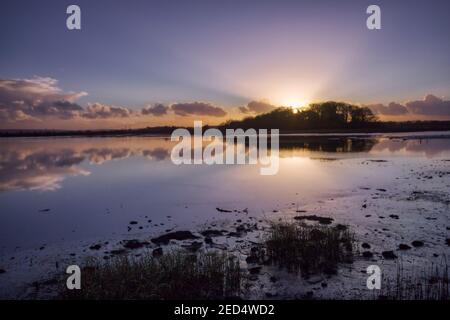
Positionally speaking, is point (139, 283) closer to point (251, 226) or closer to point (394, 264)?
point (251, 226)

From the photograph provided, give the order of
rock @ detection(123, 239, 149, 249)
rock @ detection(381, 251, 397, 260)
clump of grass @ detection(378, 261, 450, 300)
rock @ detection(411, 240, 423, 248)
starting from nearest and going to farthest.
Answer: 1. clump of grass @ detection(378, 261, 450, 300)
2. rock @ detection(381, 251, 397, 260)
3. rock @ detection(411, 240, 423, 248)
4. rock @ detection(123, 239, 149, 249)

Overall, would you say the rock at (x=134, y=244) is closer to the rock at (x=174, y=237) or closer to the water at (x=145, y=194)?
the rock at (x=174, y=237)

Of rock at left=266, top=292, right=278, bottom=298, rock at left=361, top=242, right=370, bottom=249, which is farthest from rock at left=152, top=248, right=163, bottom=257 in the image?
rock at left=361, top=242, right=370, bottom=249

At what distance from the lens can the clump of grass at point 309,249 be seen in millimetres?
9930

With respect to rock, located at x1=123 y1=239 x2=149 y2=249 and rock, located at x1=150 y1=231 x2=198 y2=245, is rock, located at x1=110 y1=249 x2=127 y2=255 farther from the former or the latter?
rock, located at x1=150 y1=231 x2=198 y2=245

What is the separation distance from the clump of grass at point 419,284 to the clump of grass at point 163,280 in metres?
4.08

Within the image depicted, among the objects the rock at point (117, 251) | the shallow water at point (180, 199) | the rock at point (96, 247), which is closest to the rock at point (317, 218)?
the shallow water at point (180, 199)

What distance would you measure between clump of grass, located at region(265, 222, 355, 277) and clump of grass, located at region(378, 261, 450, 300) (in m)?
Answer: 1.55

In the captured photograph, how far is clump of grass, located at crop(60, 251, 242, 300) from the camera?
833cm

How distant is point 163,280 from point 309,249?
193 inches

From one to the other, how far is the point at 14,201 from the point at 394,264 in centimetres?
2238

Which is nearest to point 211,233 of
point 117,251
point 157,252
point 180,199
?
point 157,252

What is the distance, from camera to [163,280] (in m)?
9.00
